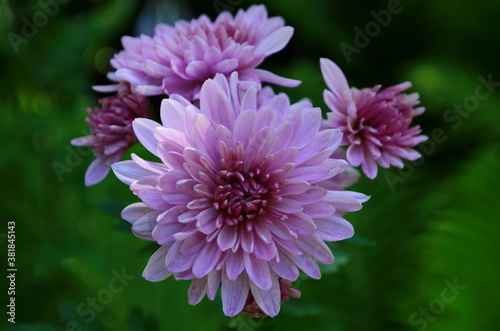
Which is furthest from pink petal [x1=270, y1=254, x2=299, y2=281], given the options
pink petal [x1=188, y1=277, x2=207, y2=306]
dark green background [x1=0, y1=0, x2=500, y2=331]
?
dark green background [x1=0, y1=0, x2=500, y2=331]

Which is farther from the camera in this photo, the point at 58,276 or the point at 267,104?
the point at 58,276

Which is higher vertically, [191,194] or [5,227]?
[191,194]

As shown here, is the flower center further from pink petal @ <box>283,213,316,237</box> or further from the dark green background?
the dark green background

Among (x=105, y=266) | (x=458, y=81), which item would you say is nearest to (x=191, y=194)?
(x=105, y=266)

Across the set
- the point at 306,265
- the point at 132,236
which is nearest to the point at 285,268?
the point at 306,265

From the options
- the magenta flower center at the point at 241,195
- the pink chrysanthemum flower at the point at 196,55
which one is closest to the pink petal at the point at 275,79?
the pink chrysanthemum flower at the point at 196,55

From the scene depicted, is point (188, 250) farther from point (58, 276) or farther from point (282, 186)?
point (58, 276)

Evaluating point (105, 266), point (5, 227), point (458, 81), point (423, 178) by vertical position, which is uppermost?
point (5, 227)
